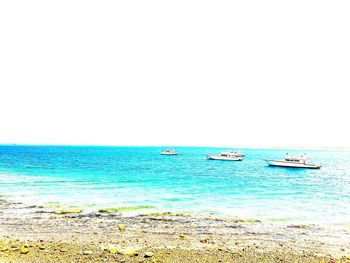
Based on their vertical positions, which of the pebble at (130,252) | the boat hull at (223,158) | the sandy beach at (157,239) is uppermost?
the pebble at (130,252)

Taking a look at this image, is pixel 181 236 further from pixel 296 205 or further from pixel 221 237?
pixel 296 205

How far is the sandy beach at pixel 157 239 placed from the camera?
15.7 m

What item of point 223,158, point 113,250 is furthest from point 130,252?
point 223,158

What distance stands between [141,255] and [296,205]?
75.5 ft

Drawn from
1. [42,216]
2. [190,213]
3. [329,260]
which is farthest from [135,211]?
[329,260]

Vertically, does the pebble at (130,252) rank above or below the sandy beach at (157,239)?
above

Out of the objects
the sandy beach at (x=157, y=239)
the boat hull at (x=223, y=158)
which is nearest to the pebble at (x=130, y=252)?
the sandy beach at (x=157, y=239)

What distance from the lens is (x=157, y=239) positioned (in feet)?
62.2

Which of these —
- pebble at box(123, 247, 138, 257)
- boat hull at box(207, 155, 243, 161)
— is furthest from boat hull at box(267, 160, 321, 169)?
pebble at box(123, 247, 138, 257)

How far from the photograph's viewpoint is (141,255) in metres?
15.7

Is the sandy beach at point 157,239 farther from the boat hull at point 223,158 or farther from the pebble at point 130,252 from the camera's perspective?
the boat hull at point 223,158

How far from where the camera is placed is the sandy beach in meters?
15.7

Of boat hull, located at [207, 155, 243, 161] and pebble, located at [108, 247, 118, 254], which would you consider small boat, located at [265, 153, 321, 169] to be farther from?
pebble, located at [108, 247, 118, 254]

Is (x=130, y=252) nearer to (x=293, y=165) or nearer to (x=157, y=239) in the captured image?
(x=157, y=239)
